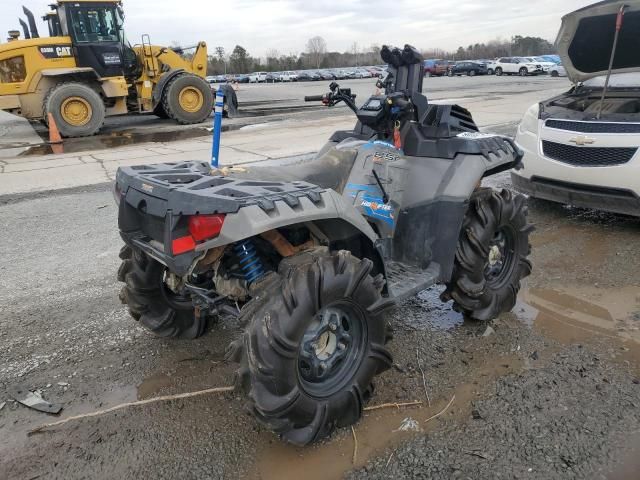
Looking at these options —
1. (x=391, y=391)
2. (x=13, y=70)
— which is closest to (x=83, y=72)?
(x=13, y=70)

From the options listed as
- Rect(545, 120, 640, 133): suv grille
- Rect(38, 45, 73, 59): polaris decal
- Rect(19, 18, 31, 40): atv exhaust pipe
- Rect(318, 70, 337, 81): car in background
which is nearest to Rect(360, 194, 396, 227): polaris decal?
Rect(545, 120, 640, 133): suv grille

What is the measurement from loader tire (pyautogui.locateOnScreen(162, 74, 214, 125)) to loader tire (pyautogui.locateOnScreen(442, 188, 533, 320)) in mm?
13253

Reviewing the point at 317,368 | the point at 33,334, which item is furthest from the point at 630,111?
the point at 33,334

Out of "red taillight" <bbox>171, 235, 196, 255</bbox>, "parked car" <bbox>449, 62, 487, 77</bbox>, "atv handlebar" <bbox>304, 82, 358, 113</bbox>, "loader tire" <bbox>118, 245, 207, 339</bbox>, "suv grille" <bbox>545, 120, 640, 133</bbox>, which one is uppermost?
Result: "atv handlebar" <bbox>304, 82, 358, 113</bbox>

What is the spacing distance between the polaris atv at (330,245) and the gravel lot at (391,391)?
8.8 inches

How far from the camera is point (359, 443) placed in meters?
2.66

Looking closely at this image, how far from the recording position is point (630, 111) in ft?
20.8

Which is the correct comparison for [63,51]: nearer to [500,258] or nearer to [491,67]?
[500,258]

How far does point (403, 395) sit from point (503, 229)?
161 cm

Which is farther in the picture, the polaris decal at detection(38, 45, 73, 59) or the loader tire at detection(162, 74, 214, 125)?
the loader tire at detection(162, 74, 214, 125)

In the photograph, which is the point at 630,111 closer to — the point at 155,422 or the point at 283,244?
the point at 283,244

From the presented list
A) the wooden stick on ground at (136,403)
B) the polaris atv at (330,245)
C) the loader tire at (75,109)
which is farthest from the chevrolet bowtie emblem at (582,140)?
the loader tire at (75,109)

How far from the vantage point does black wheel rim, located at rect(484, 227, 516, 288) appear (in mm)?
3902

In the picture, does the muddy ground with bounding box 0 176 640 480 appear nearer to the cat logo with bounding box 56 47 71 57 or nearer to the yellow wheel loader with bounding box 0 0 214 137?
the yellow wheel loader with bounding box 0 0 214 137
